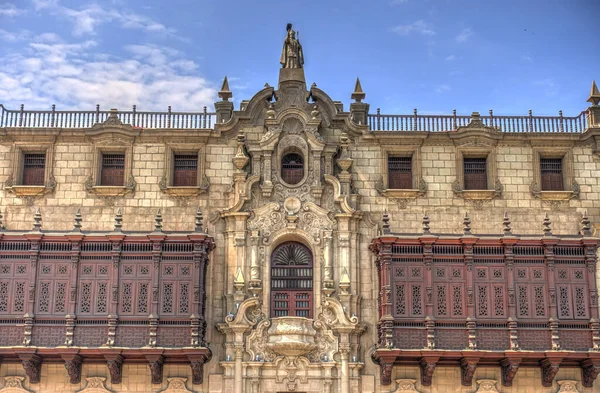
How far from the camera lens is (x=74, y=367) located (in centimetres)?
2773

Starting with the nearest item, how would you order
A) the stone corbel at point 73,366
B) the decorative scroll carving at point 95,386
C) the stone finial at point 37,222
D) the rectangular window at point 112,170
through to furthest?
1. the stone corbel at point 73,366
2. the decorative scroll carving at point 95,386
3. the stone finial at point 37,222
4. the rectangular window at point 112,170

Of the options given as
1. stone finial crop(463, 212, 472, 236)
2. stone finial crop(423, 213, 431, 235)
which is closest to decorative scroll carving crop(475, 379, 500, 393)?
stone finial crop(463, 212, 472, 236)

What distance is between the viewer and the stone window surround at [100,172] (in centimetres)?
3009

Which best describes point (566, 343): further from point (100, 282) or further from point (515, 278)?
point (100, 282)

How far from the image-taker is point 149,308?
27953mm

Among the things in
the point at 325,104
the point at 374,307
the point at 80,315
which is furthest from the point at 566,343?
the point at 80,315

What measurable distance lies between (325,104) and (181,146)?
499cm

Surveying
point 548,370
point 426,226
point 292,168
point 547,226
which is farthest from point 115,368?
point 547,226

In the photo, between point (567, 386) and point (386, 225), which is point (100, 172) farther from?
point (567, 386)

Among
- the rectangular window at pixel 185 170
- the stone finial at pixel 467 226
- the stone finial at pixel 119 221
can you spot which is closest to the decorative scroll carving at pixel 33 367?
the stone finial at pixel 119 221

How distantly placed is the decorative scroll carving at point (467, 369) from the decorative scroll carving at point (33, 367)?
12.8m

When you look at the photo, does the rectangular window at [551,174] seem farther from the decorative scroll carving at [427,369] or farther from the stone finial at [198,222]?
the stone finial at [198,222]

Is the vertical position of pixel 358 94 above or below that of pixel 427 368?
above

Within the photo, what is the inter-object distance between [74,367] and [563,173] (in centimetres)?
1701
